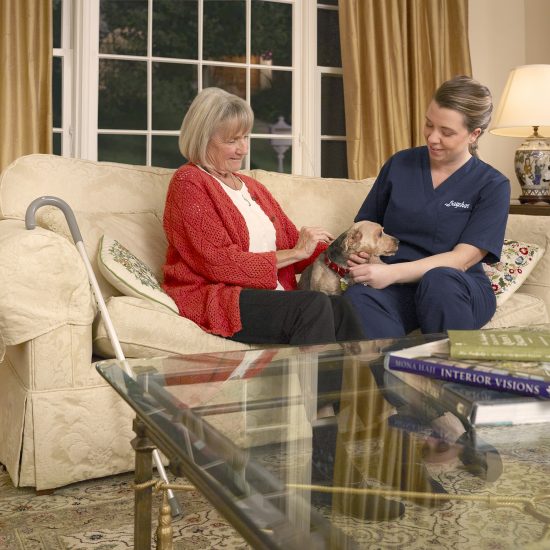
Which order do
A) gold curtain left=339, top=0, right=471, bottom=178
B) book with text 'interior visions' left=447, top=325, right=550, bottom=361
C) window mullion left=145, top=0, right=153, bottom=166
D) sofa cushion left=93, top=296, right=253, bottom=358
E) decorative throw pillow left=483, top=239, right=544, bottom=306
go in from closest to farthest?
book with text 'interior visions' left=447, top=325, right=550, bottom=361 < sofa cushion left=93, top=296, right=253, bottom=358 < decorative throw pillow left=483, top=239, right=544, bottom=306 < window mullion left=145, top=0, right=153, bottom=166 < gold curtain left=339, top=0, right=471, bottom=178

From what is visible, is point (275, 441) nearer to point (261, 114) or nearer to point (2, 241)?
Result: point (2, 241)

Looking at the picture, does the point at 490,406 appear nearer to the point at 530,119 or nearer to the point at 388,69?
the point at 530,119

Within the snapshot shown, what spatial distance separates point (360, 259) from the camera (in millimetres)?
2639

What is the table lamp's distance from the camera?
3.87 metres

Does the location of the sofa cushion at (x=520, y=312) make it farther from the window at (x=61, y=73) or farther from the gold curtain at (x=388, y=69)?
the window at (x=61, y=73)

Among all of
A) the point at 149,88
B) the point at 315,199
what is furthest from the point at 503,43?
the point at 315,199

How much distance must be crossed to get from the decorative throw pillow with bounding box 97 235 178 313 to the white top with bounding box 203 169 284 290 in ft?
1.09

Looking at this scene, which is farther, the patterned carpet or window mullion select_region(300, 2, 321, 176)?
window mullion select_region(300, 2, 321, 176)

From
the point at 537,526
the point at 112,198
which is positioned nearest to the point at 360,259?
the point at 112,198

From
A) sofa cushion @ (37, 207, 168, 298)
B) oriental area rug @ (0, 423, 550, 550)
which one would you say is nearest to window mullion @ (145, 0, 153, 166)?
sofa cushion @ (37, 207, 168, 298)

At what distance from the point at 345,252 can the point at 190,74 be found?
86.8 inches

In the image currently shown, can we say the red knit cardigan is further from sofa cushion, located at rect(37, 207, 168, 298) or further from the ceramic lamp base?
the ceramic lamp base

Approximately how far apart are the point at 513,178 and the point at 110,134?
8.26 feet

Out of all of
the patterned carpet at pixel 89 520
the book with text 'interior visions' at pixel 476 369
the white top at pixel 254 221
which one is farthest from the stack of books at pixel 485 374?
the white top at pixel 254 221
